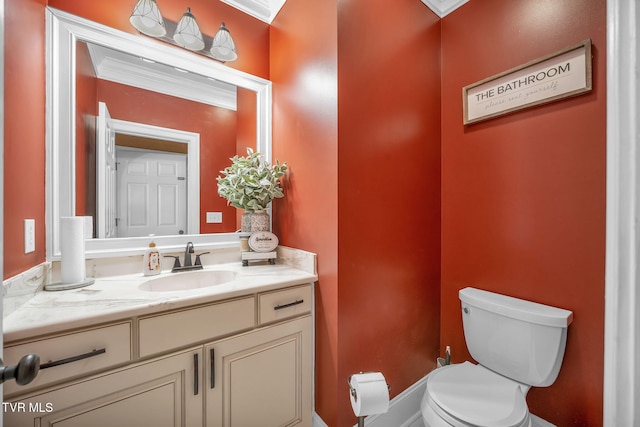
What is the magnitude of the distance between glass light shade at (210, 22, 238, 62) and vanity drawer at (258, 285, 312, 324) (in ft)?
4.63

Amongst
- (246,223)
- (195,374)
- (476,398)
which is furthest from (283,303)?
(476,398)

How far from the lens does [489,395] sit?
1.08m

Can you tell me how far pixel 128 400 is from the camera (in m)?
0.86

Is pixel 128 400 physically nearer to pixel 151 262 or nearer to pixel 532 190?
pixel 151 262

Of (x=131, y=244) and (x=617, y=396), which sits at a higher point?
(x=131, y=244)

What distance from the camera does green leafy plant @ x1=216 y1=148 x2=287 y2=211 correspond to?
1519 millimetres

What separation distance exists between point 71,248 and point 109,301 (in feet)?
1.22

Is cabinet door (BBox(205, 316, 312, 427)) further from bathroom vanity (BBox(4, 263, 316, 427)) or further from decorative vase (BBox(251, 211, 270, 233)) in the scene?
decorative vase (BBox(251, 211, 270, 233))

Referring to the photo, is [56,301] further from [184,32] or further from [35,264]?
[184,32]

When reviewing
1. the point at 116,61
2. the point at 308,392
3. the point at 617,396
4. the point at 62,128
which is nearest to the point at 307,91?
the point at 116,61

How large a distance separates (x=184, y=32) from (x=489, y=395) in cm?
229

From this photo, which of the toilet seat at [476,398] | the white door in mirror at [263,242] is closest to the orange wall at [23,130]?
the white door in mirror at [263,242]

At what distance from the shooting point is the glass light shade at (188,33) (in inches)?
56.5

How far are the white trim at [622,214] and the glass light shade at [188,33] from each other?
1.86 meters
